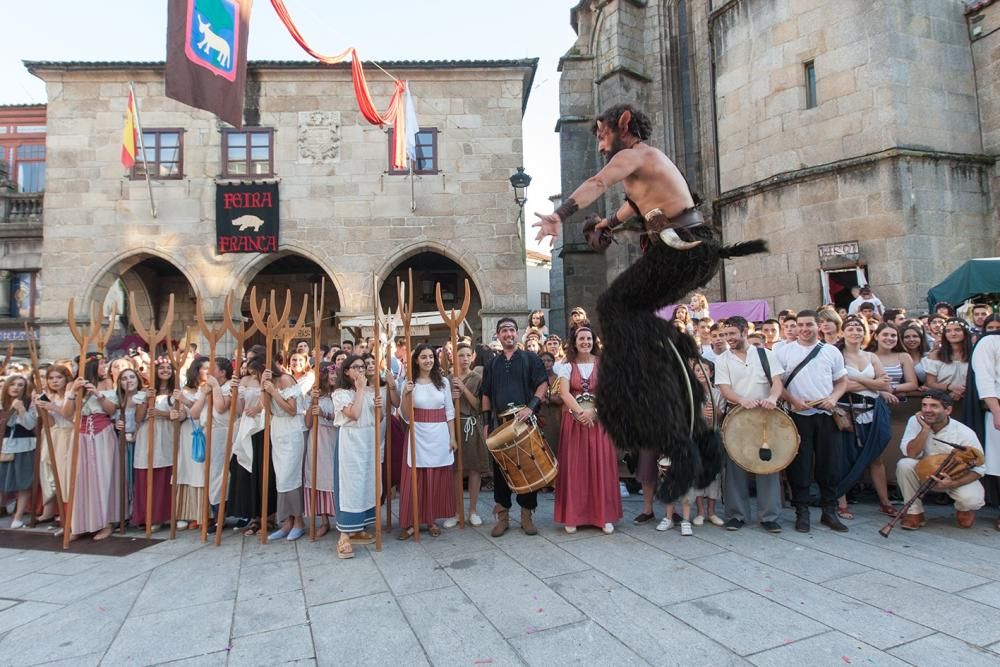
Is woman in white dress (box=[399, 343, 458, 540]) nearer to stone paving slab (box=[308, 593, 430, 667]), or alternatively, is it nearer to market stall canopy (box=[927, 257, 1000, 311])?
stone paving slab (box=[308, 593, 430, 667])

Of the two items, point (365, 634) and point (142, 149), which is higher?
point (142, 149)

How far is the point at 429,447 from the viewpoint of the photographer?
5.51 meters

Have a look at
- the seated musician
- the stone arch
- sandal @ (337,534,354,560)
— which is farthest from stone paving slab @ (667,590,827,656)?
the stone arch

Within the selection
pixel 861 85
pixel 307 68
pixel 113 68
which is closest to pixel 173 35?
pixel 307 68

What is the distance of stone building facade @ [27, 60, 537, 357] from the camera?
14.0m

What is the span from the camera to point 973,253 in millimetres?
10266

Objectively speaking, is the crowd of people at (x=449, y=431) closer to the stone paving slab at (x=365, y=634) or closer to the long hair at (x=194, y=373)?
the long hair at (x=194, y=373)

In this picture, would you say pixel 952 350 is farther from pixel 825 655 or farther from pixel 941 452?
pixel 825 655

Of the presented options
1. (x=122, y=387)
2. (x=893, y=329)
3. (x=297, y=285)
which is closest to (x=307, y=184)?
(x=297, y=285)

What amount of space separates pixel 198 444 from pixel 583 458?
152 inches

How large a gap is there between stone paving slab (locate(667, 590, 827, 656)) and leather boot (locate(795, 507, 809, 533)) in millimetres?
1701

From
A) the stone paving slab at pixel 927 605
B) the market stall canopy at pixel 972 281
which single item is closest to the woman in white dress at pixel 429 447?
the stone paving slab at pixel 927 605

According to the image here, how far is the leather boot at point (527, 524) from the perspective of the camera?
5.28 m

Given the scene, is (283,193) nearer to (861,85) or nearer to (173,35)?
(173,35)
